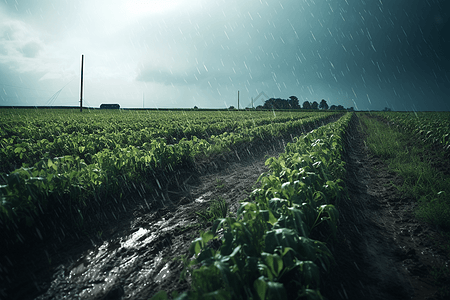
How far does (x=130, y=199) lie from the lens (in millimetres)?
3898

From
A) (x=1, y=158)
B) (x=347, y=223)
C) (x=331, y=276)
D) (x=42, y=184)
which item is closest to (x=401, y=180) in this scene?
(x=347, y=223)

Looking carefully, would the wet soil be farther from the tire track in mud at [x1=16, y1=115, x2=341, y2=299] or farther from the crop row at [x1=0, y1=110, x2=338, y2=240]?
the crop row at [x1=0, y1=110, x2=338, y2=240]

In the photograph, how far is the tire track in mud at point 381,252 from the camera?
195cm

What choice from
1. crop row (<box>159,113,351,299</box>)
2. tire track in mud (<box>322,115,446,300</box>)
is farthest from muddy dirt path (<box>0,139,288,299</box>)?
tire track in mud (<box>322,115,446,300</box>)

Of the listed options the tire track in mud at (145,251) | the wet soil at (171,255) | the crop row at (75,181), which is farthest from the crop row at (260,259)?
the crop row at (75,181)

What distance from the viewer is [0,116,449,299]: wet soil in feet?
6.38

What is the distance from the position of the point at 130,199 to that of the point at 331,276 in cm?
334

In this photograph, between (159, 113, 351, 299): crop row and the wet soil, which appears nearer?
(159, 113, 351, 299): crop row

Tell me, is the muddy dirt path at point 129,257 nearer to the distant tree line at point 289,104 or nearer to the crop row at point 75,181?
the crop row at point 75,181

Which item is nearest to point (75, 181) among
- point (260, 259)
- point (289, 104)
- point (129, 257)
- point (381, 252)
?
point (129, 257)

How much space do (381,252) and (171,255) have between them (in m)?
2.49

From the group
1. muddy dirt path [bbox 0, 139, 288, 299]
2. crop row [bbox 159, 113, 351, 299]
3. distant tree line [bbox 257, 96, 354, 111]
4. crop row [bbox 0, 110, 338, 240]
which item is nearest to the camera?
crop row [bbox 159, 113, 351, 299]

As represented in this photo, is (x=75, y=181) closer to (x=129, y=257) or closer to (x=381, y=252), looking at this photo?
(x=129, y=257)

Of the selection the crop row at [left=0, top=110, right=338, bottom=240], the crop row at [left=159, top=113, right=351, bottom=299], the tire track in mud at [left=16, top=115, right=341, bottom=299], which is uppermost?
→ the crop row at [left=0, top=110, right=338, bottom=240]
